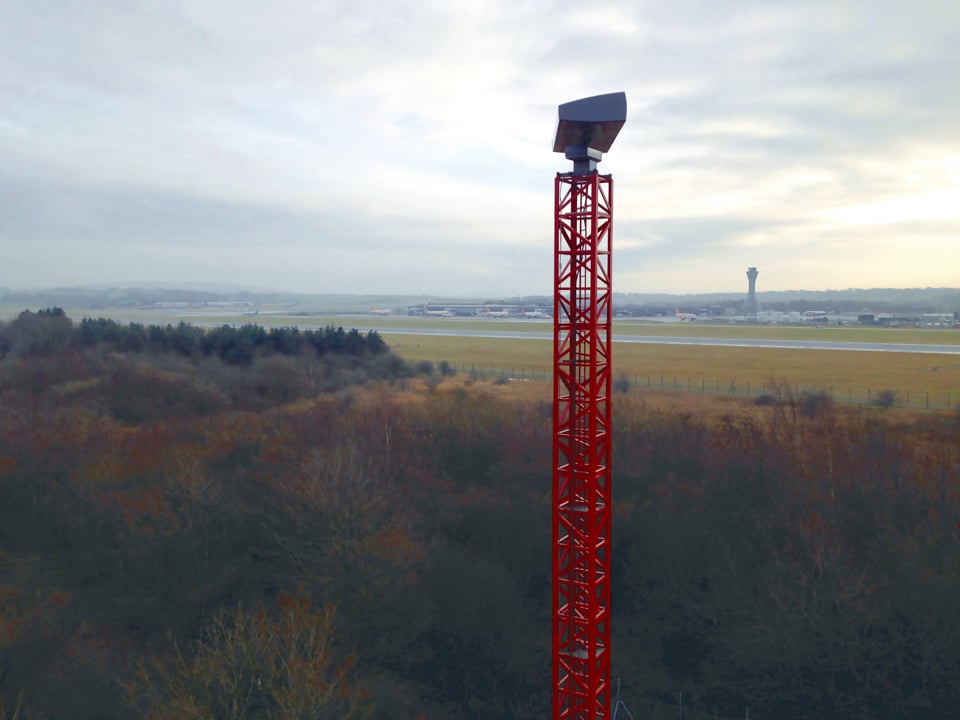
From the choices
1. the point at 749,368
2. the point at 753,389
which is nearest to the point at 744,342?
the point at 749,368

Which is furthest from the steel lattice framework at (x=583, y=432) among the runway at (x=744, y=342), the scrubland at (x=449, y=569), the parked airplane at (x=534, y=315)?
the parked airplane at (x=534, y=315)

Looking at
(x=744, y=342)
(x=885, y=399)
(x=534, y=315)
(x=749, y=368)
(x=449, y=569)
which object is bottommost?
(x=449, y=569)

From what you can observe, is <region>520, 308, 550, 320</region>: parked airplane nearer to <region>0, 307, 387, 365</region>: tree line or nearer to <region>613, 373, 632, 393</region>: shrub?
<region>0, 307, 387, 365</region>: tree line

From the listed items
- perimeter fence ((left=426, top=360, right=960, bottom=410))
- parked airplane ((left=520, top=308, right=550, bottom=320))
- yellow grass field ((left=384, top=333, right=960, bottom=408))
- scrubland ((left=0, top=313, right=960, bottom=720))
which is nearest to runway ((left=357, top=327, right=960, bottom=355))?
yellow grass field ((left=384, top=333, right=960, bottom=408))

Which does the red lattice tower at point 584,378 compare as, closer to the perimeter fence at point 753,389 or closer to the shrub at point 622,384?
the perimeter fence at point 753,389

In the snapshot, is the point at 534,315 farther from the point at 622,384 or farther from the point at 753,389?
the point at 753,389

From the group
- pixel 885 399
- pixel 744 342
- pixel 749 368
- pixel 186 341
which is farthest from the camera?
pixel 744 342
